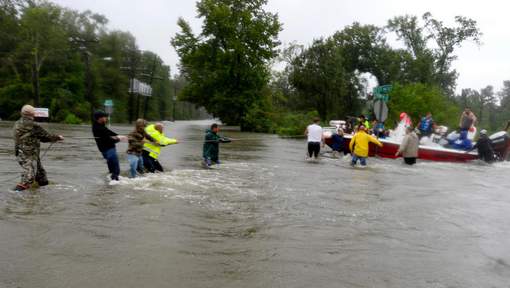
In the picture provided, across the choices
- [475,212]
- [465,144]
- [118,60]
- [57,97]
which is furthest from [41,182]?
[118,60]

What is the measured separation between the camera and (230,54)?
4644 centimetres

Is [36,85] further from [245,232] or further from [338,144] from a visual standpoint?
[245,232]

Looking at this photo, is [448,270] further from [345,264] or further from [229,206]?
[229,206]

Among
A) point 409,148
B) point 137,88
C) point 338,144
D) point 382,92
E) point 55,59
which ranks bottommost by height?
point 338,144

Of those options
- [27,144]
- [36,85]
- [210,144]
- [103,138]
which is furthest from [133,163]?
[36,85]

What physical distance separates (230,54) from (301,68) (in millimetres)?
14125

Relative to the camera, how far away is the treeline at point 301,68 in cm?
4297

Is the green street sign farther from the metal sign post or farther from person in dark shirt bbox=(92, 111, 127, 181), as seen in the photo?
person in dark shirt bbox=(92, 111, 127, 181)

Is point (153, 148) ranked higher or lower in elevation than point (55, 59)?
lower

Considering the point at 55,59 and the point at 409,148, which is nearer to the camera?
the point at 409,148

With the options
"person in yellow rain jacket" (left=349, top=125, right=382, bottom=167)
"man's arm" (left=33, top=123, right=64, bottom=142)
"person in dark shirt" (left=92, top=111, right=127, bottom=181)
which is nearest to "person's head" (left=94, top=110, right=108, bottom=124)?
"person in dark shirt" (left=92, top=111, right=127, bottom=181)

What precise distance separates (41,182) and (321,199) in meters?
5.50

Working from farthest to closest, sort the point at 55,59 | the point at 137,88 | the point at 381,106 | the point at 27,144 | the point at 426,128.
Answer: the point at 137,88
the point at 55,59
the point at 426,128
the point at 381,106
the point at 27,144

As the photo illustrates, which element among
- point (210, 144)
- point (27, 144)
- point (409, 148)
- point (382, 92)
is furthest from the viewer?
point (382, 92)
